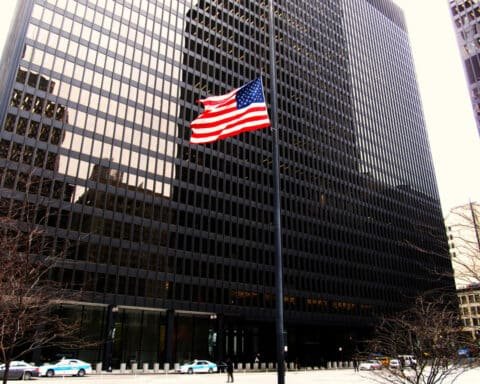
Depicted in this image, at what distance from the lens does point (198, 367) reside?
54.3 m

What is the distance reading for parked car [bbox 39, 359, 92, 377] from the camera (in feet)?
137

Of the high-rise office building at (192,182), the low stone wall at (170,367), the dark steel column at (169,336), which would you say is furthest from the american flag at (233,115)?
the dark steel column at (169,336)

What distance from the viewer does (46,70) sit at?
195 feet

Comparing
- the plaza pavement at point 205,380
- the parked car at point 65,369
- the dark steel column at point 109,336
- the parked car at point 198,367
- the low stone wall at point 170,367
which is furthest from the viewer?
the parked car at point 198,367

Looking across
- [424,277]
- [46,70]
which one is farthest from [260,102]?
[424,277]

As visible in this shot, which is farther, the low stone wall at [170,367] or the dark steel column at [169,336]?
the dark steel column at [169,336]

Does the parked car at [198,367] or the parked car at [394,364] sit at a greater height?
the parked car at [394,364]

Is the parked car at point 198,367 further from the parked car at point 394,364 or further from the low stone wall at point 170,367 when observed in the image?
the parked car at point 394,364

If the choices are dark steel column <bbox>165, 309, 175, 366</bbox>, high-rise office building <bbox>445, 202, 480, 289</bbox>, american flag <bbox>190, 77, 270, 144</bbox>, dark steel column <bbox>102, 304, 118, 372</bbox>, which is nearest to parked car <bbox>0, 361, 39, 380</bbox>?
dark steel column <bbox>102, 304, 118, 372</bbox>

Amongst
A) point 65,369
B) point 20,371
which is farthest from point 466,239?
point 65,369

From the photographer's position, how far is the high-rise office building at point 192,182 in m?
57.0

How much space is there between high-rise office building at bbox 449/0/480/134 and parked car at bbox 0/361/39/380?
220 feet

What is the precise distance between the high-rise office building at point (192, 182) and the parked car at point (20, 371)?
12.8 meters

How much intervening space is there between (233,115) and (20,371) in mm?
30026
